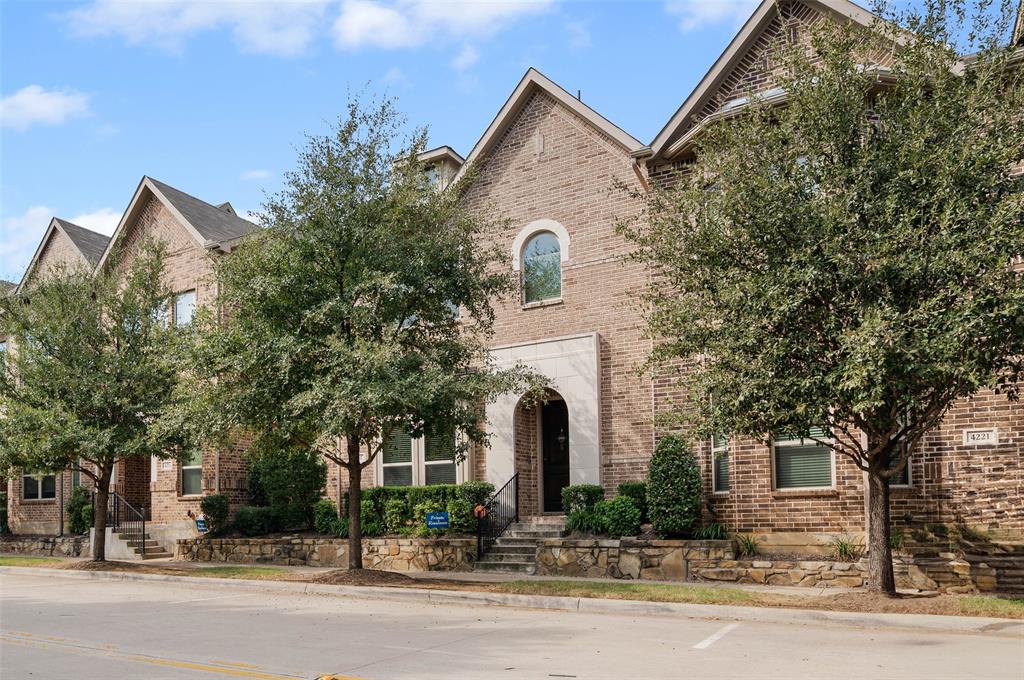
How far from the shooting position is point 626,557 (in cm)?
1642

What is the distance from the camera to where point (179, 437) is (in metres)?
19.8

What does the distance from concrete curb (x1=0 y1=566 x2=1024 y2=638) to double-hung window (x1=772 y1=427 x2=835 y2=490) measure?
4.92 metres

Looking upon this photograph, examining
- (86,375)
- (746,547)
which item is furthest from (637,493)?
(86,375)

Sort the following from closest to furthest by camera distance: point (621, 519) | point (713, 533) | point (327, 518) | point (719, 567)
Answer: point (719, 567), point (713, 533), point (621, 519), point (327, 518)

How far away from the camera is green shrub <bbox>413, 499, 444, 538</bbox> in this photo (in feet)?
63.7

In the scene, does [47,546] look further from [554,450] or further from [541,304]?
[541,304]

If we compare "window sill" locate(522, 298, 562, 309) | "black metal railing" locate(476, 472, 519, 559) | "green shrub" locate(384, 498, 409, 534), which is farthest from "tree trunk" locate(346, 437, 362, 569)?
"window sill" locate(522, 298, 562, 309)

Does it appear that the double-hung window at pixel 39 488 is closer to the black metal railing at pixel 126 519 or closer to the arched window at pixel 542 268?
the black metal railing at pixel 126 519

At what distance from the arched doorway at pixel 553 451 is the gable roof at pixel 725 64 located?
5945mm

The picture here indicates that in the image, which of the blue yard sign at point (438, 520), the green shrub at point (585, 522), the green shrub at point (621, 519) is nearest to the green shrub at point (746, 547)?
the green shrub at point (621, 519)

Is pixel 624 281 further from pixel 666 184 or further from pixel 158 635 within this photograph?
pixel 158 635

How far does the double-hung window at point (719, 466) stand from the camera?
55.9 ft

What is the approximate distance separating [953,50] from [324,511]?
15.5 meters

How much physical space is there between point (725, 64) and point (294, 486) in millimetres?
13412
